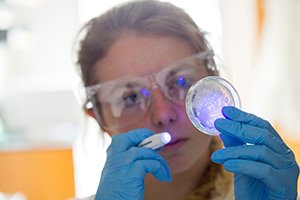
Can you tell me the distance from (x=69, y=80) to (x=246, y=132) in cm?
109

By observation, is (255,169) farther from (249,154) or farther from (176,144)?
(176,144)

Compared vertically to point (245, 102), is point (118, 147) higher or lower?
higher

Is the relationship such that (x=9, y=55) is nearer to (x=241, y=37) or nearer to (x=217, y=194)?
(x=241, y=37)

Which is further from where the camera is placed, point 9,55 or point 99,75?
point 9,55

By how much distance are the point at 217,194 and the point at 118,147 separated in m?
0.41

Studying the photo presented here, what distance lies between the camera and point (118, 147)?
97 centimetres

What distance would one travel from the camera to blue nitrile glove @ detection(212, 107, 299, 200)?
842 millimetres

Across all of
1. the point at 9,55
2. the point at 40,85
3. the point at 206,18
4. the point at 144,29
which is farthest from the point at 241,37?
the point at 9,55

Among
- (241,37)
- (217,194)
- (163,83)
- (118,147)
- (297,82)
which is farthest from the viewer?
(241,37)

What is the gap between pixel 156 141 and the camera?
919 millimetres

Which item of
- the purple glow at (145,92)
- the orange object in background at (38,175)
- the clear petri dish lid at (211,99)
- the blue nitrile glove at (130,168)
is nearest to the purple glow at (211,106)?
the clear petri dish lid at (211,99)

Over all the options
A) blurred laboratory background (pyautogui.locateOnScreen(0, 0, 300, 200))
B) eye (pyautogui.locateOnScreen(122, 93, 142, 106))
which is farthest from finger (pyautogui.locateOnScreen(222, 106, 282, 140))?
blurred laboratory background (pyautogui.locateOnScreen(0, 0, 300, 200))

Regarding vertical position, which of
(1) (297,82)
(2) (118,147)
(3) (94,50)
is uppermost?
(3) (94,50)

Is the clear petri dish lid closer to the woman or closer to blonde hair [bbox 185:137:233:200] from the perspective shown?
the woman
